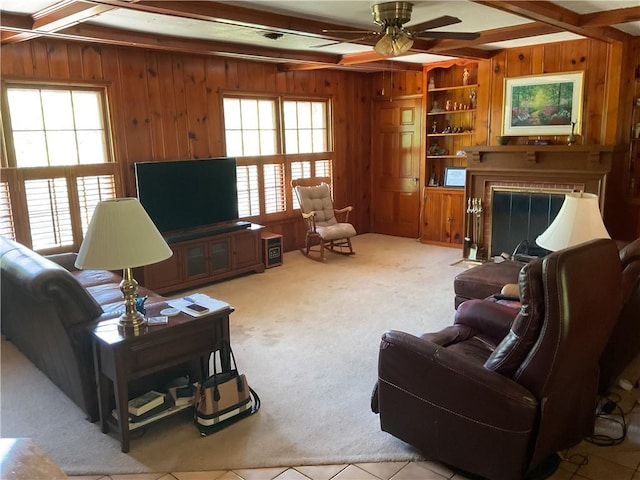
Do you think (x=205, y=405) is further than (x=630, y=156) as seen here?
No

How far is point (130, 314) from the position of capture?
264 centimetres

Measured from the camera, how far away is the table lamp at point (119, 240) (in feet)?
7.96

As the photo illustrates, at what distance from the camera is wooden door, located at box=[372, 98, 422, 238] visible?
7.39 metres

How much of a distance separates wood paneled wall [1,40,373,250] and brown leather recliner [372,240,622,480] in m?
3.82

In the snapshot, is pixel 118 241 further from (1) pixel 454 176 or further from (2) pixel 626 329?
(1) pixel 454 176

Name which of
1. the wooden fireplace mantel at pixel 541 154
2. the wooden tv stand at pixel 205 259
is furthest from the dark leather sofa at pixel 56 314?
the wooden fireplace mantel at pixel 541 154

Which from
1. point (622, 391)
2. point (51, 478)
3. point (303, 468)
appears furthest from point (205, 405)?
point (622, 391)

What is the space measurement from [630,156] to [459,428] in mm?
4459

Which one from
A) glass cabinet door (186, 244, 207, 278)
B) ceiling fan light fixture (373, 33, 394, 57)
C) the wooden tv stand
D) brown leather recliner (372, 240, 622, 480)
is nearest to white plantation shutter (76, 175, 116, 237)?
the wooden tv stand

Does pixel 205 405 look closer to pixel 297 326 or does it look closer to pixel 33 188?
pixel 297 326

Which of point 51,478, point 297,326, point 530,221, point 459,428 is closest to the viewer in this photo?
point 51,478

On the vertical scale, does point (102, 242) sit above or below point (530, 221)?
above

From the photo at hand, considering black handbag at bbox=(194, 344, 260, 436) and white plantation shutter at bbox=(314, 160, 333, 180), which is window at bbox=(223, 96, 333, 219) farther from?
black handbag at bbox=(194, 344, 260, 436)

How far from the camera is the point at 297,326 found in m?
4.26
